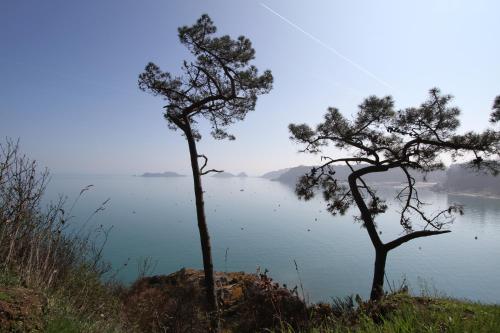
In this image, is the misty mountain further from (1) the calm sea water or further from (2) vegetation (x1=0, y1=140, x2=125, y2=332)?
(2) vegetation (x1=0, y1=140, x2=125, y2=332)

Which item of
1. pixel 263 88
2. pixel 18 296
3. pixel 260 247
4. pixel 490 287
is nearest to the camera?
pixel 18 296

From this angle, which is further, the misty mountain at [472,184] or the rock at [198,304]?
the misty mountain at [472,184]

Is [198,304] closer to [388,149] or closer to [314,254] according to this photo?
[388,149]

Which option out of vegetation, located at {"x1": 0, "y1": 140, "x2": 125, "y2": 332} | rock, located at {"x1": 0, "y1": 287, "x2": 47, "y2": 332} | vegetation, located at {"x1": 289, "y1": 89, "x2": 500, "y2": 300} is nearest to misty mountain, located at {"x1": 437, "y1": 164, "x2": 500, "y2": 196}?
vegetation, located at {"x1": 289, "y1": 89, "x2": 500, "y2": 300}

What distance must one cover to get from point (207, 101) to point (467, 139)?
8.94 meters

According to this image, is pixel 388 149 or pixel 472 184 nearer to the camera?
pixel 388 149

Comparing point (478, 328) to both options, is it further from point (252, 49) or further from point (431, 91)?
point (252, 49)

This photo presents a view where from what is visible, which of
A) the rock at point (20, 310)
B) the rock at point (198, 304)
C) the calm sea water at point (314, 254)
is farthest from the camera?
the calm sea water at point (314, 254)

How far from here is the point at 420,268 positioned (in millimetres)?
45719

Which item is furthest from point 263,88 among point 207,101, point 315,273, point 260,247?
point 260,247

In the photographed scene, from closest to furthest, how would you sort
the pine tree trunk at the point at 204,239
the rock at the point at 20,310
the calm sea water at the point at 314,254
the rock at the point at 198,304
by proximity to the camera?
the rock at the point at 20,310 → the rock at the point at 198,304 → the pine tree trunk at the point at 204,239 → the calm sea water at the point at 314,254

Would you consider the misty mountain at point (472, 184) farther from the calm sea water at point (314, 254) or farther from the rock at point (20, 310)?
the rock at point (20, 310)

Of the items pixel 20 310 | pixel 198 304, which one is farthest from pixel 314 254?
pixel 20 310

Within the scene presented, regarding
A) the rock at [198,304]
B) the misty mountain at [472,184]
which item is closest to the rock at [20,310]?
the rock at [198,304]
